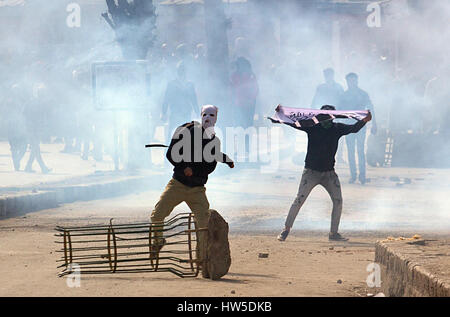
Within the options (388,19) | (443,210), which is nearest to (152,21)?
(443,210)

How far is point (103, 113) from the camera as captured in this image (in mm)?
Answer: 20344

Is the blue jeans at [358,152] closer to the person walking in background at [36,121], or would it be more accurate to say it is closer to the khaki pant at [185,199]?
the person walking in background at [36,121]

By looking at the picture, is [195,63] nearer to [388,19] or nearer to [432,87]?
[432,87]

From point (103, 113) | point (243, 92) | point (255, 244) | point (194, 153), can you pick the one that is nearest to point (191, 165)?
point (194, 153)

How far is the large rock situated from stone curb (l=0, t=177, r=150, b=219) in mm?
5607

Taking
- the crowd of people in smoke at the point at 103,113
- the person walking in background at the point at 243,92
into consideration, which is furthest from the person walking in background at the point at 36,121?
the person walking in background at the point at 243,92

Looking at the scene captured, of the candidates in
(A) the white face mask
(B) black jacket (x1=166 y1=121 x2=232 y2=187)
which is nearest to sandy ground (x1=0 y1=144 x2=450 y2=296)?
(B) black jacket (x1=166 y1=121 x2=232 y2=187)

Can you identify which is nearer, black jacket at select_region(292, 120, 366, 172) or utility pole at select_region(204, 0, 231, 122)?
black jacket at select_region(292, 120, 366, 172)

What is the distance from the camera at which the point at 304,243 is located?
34.3ft

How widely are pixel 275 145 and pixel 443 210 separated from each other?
42.2ft

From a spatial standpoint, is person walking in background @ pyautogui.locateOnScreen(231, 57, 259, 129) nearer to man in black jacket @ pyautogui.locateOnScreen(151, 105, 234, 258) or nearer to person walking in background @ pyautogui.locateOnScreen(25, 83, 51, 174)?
person walking in background @ pyautogui.locateOnScreen(25, 83, 51, 174)

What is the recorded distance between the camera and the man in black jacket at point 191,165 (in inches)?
331

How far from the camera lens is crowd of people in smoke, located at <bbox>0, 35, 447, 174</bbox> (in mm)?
18250

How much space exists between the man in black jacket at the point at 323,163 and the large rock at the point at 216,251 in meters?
2.85
